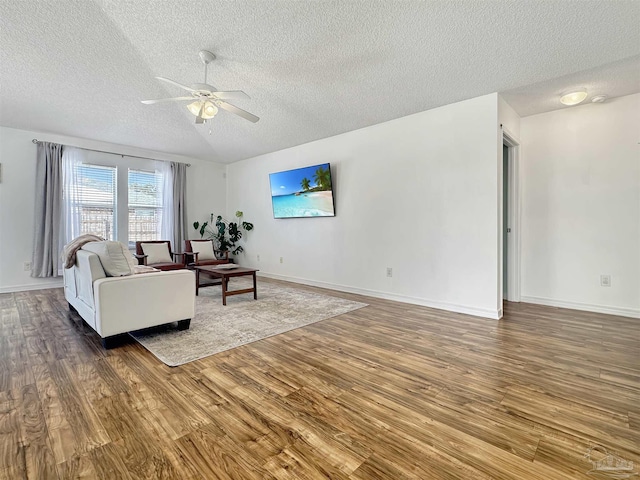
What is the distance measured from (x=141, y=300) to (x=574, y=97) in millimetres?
4996

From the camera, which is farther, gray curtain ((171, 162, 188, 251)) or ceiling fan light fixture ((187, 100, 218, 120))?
gray curtain ((171, 162, 188, 251))

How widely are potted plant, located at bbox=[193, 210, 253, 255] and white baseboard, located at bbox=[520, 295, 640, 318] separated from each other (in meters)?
5.33

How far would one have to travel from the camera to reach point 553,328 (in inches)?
120

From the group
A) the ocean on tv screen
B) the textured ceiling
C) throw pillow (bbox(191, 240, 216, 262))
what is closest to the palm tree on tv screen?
the ocean on tv screen

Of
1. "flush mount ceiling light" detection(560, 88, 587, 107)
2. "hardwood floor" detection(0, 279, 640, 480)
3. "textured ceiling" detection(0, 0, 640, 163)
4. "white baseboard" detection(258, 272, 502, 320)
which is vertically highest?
"textured ceiling" detection(0, 0, 640, 163)

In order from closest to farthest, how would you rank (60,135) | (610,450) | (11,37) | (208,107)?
(610,450) < (11,37) < (208,107) < (60,135)

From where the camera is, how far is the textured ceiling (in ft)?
8.13

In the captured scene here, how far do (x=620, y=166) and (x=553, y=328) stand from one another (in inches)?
82.7

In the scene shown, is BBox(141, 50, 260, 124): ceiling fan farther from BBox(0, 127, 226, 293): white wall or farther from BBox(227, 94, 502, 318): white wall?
BBox(0, 127, 226, 293): white wall

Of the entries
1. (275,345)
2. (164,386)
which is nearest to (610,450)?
(275,345)

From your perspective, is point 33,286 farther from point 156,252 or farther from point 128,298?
point 128,298

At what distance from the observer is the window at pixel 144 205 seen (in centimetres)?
598

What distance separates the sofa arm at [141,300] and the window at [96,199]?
3.72 metres

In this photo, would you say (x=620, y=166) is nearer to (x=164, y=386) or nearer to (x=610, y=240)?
(x=610, y=240)
